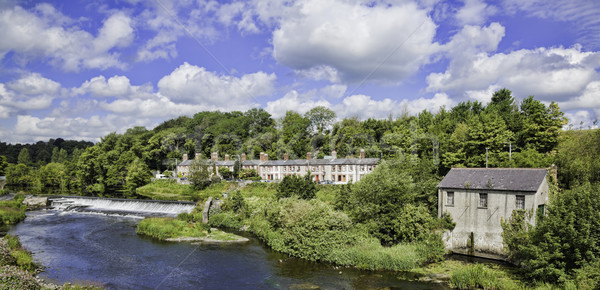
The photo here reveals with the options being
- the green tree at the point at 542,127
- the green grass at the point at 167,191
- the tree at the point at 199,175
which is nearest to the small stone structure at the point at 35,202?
the green grass at the point at 167,191

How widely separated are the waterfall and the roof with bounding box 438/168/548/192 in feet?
114

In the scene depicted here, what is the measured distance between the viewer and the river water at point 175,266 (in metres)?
24.6

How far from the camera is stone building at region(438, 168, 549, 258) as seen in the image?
28.3m

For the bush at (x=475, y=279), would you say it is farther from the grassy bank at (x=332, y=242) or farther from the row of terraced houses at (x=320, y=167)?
the row of terraced houses at (x=320, y=167)

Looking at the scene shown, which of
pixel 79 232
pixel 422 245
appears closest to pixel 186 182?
pixel 79 232

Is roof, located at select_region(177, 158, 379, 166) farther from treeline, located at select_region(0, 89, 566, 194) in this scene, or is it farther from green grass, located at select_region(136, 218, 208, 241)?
green grass, located at select_region(136, 218, 208, 241)

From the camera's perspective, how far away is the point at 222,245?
113 feet

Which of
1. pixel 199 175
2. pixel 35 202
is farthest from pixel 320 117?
pixel 35 202

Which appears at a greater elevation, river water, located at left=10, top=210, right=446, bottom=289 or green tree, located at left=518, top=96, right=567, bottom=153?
green tree, located at left=518, top=96, right=567, bottom=153

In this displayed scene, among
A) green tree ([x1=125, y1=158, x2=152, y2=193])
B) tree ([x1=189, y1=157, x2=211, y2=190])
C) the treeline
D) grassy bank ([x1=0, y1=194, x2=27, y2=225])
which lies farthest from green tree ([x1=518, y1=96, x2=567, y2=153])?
green tree ([x1=125, y1=158, x2=152, y2=193])

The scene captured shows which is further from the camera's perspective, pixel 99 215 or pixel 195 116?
pixel 195 116

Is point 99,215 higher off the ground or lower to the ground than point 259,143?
lower

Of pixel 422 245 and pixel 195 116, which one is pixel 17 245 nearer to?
pixel 422 245

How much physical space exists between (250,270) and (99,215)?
1372 inches
